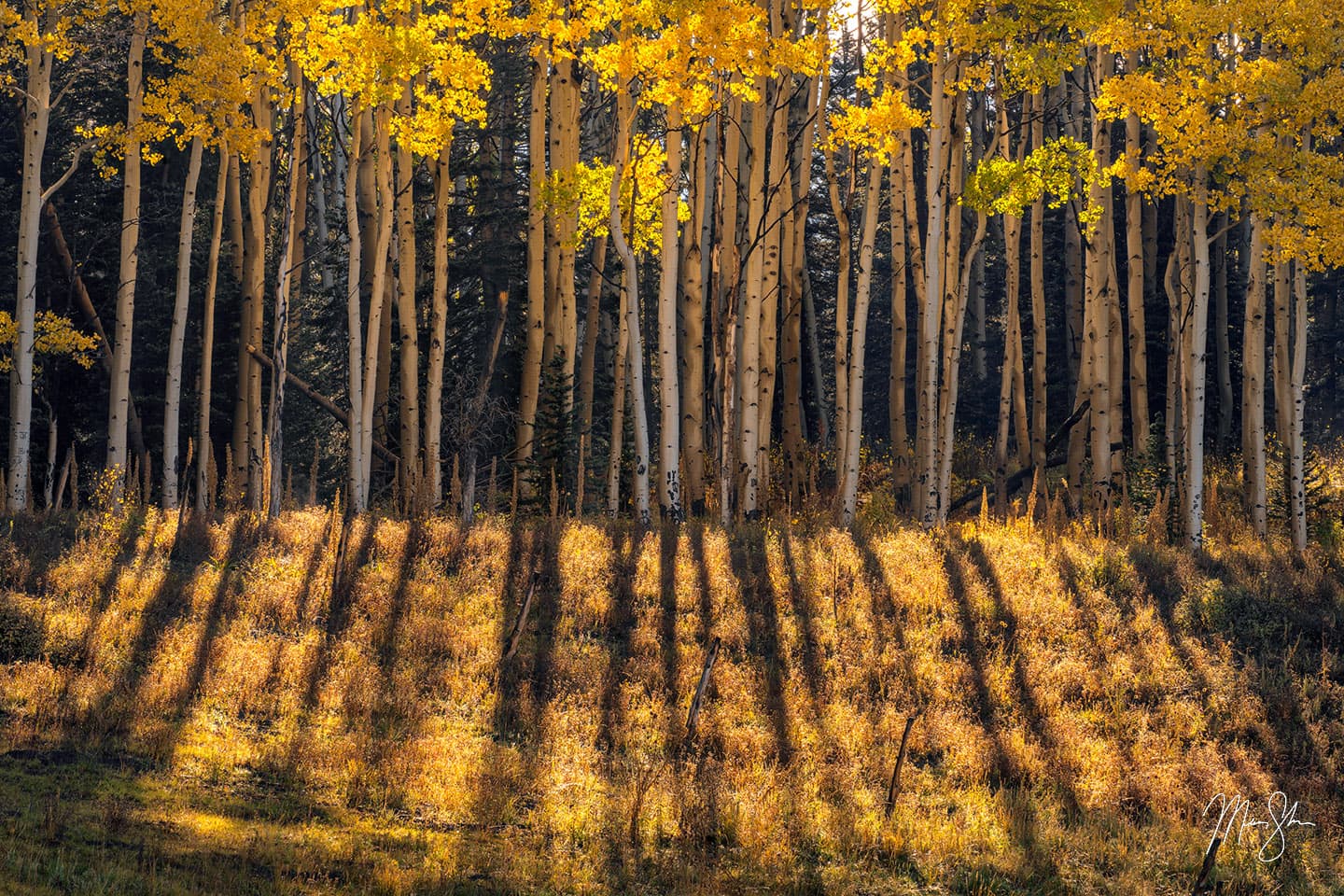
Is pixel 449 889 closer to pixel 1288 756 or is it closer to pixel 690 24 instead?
pixel 1288 756

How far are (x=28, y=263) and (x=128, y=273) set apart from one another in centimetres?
124

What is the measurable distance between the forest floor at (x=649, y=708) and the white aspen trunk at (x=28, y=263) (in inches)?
112

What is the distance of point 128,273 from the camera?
1733 cm

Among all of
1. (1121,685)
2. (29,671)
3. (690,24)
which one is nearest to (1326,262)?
(1121,685)

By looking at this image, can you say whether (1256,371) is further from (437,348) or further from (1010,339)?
(437,348)

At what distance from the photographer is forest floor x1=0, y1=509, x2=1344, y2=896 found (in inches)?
296

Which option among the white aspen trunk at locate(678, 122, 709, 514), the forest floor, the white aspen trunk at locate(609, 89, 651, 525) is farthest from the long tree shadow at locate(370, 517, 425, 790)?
the white aspen trunk at locate(678, 122, 709, 514)

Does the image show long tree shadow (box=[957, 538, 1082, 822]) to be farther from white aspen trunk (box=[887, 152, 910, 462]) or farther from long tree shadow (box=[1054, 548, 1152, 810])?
white aspen trunk (box=[887, 152, 910, 462])

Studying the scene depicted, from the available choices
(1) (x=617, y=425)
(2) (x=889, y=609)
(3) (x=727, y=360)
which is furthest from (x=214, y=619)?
(1) (x=617, y=425)

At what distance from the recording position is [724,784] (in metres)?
8.73

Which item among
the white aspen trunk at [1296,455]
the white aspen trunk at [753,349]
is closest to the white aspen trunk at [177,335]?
the white aspen trunk at [753,349]

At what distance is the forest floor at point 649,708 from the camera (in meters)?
7.52
